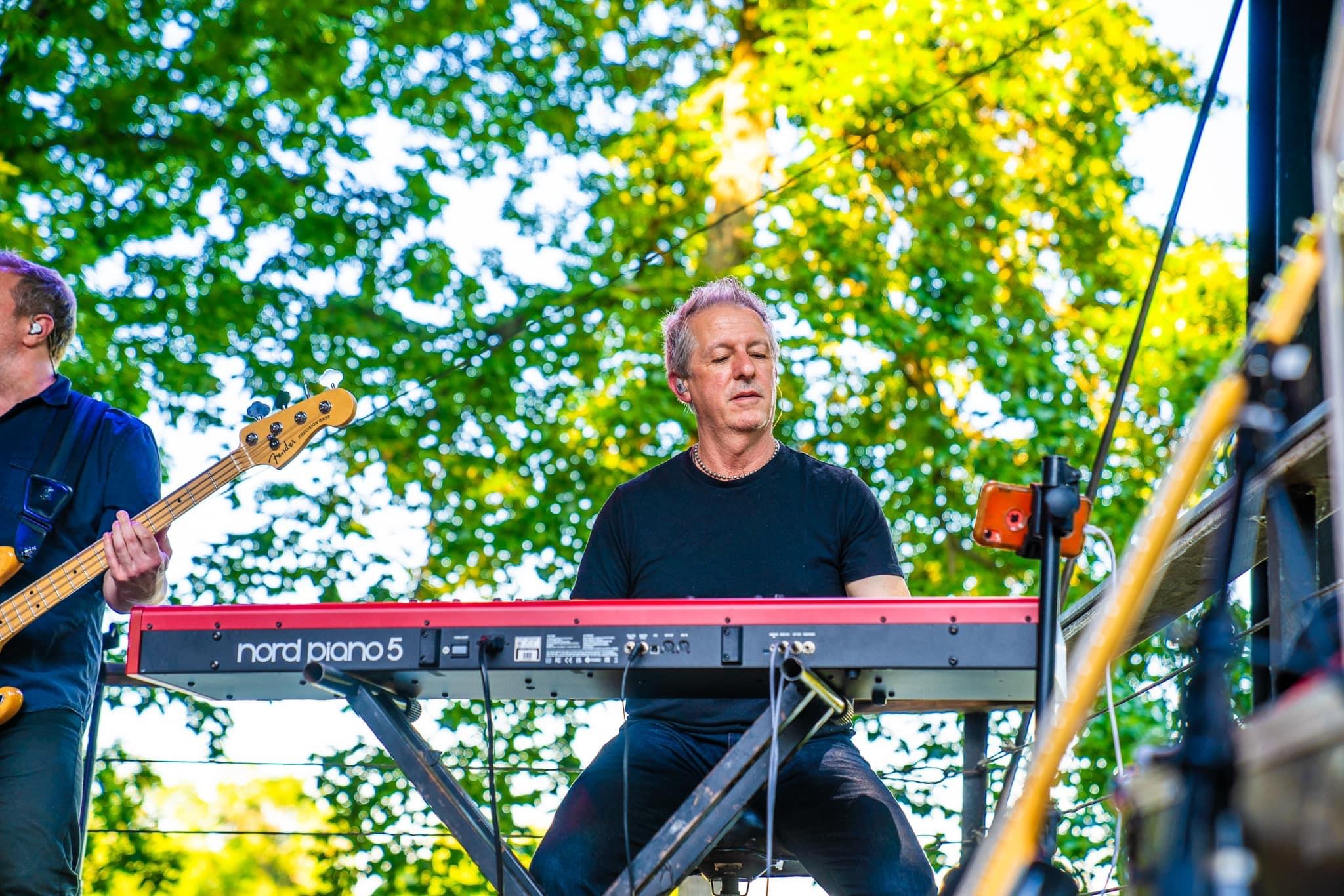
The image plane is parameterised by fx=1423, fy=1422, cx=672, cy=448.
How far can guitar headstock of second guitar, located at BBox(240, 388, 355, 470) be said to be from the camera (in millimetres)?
3307

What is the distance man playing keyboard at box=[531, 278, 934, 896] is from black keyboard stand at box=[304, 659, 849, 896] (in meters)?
0.19

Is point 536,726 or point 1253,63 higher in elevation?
point 1253,63

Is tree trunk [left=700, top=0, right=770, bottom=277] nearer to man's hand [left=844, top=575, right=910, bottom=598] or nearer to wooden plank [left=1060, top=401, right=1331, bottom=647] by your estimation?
man's hand [left=844, top=575, right=910, bottom=598]

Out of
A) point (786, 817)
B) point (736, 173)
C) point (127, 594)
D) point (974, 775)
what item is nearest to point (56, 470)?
point (127, 594)

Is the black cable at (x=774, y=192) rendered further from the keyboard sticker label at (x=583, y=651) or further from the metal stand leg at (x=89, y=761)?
the keyboard sticker label at (x=583, y=651)

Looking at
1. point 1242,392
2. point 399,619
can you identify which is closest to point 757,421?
point 399,619

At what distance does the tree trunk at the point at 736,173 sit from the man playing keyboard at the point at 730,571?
490 centimetres

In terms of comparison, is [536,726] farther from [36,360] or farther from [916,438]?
[36,360]

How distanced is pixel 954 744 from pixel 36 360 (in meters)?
4.89

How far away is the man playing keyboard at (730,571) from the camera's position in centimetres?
255

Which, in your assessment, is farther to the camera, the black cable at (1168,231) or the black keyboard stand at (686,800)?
the black cable at (1168,231)

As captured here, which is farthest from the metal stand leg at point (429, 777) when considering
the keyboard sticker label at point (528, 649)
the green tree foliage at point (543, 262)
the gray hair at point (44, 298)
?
the green tree foliage at point (543, 262)

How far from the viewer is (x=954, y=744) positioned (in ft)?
22.6

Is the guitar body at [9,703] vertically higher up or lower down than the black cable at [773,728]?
higher up
